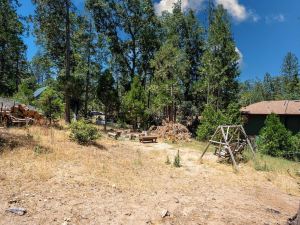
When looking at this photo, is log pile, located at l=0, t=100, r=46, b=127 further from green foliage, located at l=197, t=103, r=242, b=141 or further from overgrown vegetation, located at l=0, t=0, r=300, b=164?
green foliage, located at l=197, t=103, r=242, b=141

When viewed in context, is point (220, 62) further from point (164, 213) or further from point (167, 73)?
point (164, 213)

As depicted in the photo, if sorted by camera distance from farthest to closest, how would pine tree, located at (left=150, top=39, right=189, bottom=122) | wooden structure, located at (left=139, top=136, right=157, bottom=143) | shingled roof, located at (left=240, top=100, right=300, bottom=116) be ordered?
pine tree, located at (left=150, top=39, right=189, bottom=122) → shingled roof, located at (left=240, top=100, right=300, bottom=116) → wooden structure, located at (left=139, top=136, right=157, bottom=143)

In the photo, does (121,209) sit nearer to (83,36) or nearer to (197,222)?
(197,222)

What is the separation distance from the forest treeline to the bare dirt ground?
31.5 ft

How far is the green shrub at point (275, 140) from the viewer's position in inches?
758

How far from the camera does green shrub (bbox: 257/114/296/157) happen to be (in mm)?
19266

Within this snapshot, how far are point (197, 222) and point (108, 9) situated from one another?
28.9 metres

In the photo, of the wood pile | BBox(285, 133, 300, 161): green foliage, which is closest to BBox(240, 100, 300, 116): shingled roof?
BBox(285, 133, 300, 161): green foliage

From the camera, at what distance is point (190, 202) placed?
25.5 feet

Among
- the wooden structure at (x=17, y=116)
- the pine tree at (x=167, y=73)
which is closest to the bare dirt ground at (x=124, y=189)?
the wooden structure at (x=17, y=116)

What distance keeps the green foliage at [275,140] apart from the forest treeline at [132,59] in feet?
15.8

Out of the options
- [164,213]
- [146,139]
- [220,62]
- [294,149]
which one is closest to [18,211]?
[164,213]

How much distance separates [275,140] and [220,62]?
10.00 metres

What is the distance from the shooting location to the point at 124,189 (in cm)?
847
